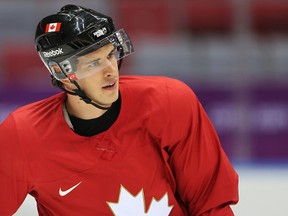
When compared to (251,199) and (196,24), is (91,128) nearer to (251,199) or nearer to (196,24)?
(251,199)

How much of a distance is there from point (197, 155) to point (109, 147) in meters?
0.26

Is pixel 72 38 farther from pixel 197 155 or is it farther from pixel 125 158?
pixel 197 155

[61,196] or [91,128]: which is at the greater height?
[91,128]

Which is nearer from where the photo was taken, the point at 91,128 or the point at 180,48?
the point at 91,128

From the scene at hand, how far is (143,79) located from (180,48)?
265cm

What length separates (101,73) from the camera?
2.00 m

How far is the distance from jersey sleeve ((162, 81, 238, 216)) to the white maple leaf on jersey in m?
0.10

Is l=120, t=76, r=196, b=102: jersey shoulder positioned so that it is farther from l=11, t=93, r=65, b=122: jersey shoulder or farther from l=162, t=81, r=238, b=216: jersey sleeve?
l=11, t=93, r=65, b=122: jersey shoulder

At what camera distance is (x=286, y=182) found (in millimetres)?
2938

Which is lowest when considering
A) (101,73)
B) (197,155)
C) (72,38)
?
(197,155)

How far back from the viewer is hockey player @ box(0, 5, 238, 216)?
6.74 feet

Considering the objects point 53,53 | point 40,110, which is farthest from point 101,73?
point 40,110

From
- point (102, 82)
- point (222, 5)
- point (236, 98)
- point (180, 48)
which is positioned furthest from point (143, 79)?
point (222, 5)

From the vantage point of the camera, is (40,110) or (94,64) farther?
(40,110)
